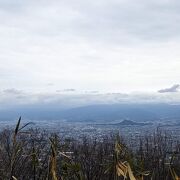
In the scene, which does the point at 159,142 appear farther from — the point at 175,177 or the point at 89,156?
the point at 175,177

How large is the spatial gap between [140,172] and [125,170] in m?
0.36

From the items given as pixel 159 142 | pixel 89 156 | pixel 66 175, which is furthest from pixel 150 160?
pixel 66 175

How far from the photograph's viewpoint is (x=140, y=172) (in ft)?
12.1

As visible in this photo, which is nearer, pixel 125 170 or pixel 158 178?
pixel 125 170

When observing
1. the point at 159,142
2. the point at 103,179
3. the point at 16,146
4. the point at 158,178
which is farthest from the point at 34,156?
the point at 159,142

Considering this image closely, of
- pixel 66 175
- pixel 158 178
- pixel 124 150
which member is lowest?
pixel 158 178

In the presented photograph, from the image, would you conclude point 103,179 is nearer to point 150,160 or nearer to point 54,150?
point 150,160

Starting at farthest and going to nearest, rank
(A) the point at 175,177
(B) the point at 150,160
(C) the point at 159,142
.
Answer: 1. (C) the point at 159,142
2. (B) the point at 150,160
3. (A) the point at 175,177

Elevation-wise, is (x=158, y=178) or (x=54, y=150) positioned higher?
(x=54, y=150)

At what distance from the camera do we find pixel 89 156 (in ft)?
85.4

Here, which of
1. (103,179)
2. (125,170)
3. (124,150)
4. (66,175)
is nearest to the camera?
(125,170)

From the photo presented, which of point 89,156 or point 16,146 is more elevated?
point 16,146

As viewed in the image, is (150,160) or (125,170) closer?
(125,170)

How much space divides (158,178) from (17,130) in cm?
2133
